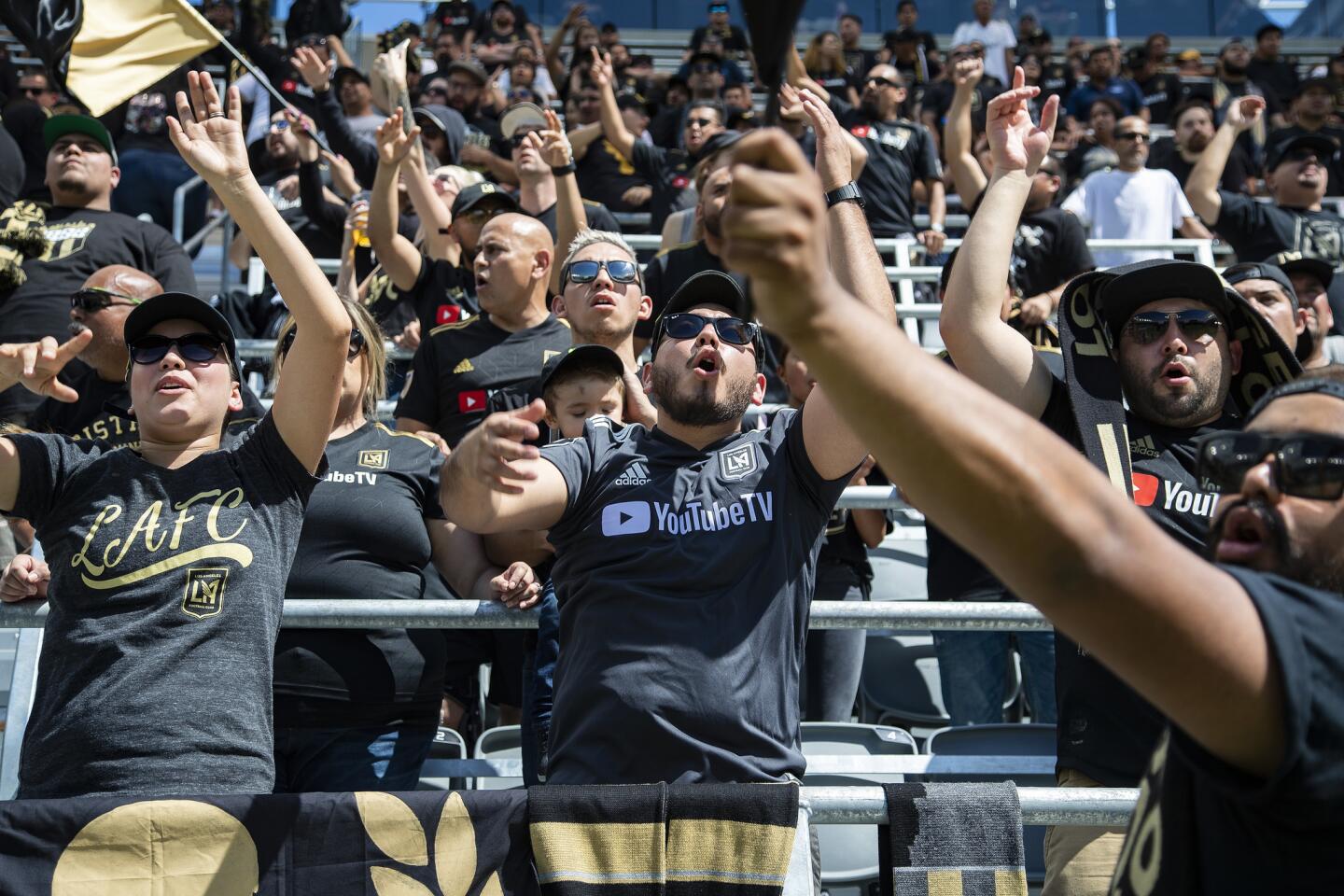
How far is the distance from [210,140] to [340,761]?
1.62m

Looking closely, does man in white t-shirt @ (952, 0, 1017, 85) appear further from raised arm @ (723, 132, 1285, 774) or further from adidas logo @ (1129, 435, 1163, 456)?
raised arm @ (723, 132, 1285, 774)

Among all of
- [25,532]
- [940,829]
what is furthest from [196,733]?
[25,532]

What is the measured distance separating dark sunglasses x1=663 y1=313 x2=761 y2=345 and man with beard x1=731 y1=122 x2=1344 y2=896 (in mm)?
2183

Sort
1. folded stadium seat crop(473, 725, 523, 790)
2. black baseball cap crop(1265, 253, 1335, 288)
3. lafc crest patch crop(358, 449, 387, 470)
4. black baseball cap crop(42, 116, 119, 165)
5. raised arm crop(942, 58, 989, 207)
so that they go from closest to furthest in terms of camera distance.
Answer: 1. lafc crest patch crop(358, 449, 387, 470)
2. folded stadium seat crop(473, 725, 523, 790)
3. black baseball cap crop(1265, 253, 1335, 288)
4. black baseball cap crop(42, 116, 119, 165)
5. raised arm crop(942, 58, 989, 207)

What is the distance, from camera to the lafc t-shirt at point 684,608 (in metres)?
3.15

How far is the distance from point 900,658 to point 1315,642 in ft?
13.7

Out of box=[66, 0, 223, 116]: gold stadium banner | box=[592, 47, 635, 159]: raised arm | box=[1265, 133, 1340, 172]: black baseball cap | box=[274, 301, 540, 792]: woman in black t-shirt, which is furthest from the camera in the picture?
box=[592, 47, 635, 159]: raised arm

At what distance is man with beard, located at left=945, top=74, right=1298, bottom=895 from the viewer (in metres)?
3.29

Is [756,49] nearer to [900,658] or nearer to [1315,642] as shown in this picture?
[1315,642]

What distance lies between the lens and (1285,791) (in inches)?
61.0

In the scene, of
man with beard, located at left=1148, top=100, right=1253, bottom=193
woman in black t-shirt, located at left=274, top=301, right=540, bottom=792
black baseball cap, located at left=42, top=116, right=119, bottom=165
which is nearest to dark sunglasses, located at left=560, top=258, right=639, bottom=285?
woman in black t-shirt, located at left=274, top=301, right=540, bottom=792

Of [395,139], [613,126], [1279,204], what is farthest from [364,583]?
[1279,204]

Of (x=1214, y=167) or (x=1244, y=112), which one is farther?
(x=1244, y=112)

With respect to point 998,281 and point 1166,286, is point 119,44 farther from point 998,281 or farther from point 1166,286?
point 1166,286
